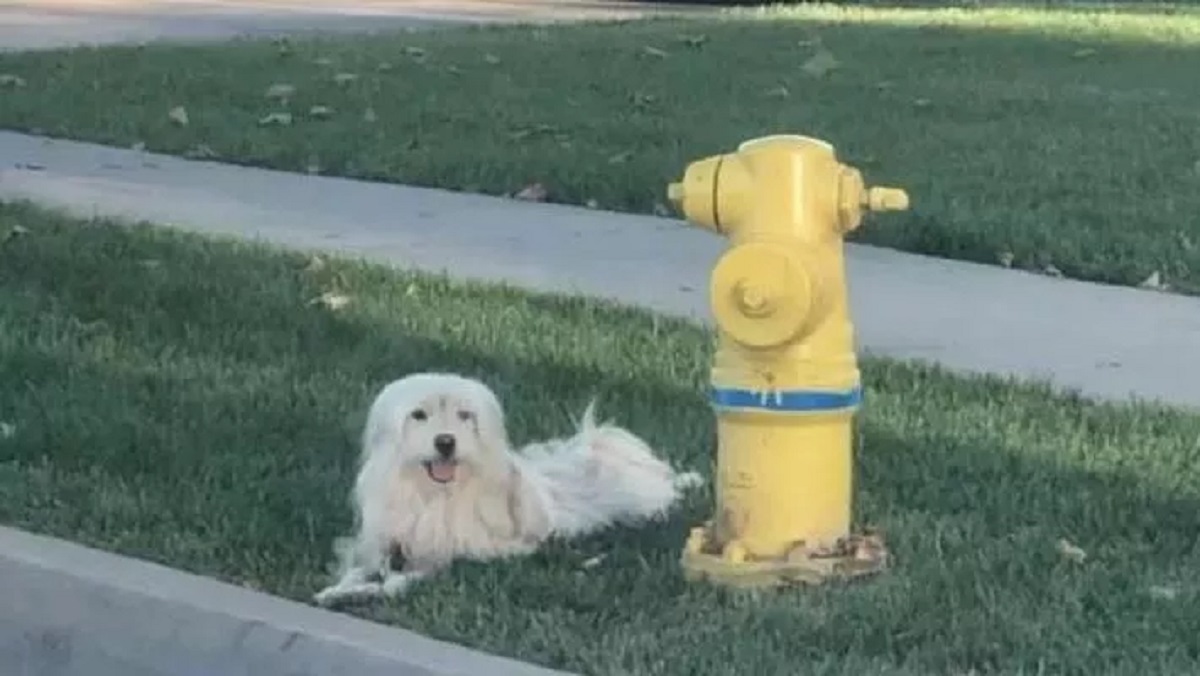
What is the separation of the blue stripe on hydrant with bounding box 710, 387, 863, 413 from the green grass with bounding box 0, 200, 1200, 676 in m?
0.34

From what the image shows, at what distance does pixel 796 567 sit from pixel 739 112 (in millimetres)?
7476

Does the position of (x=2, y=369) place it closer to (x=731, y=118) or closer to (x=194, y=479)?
(x=194, y=479)

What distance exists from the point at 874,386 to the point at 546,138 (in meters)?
4.92

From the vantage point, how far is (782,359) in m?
4.96

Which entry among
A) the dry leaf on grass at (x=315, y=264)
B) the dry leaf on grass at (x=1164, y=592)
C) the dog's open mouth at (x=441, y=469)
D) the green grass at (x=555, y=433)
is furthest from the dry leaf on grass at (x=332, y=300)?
the dry leaf on grass at (x=1164, y=592)

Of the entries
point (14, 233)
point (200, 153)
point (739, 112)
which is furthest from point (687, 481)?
point (739, 112)

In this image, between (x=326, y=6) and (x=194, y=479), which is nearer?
(x=194, y=479)

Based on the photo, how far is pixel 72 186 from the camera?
10523 millimetres

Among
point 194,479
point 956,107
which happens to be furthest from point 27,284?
point 956,107

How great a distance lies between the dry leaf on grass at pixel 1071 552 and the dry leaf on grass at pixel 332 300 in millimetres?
3046

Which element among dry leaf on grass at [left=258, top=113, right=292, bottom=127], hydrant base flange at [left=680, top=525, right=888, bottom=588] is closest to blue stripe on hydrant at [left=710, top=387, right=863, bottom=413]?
hydrant base flange at [left=680, top=525, right=888, bottom=588]

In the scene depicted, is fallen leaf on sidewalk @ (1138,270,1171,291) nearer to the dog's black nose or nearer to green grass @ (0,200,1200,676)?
green grass @ (0,200,1200,676)

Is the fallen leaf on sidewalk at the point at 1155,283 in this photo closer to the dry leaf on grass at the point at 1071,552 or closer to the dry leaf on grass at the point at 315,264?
the dry leaf on grass at the point at 315,264

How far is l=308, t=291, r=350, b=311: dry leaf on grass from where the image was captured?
7.83m
